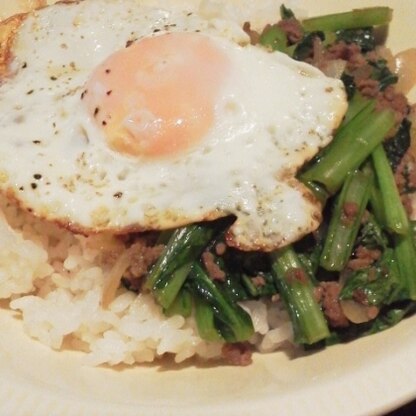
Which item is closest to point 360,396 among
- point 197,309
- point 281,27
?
point 197,309

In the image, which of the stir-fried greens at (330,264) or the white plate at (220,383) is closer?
the white plate at (220,383)

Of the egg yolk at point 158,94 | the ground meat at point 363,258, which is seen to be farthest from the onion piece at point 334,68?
the ground meat at point 363,258

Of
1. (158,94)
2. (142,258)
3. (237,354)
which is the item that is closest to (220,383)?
(237,354)

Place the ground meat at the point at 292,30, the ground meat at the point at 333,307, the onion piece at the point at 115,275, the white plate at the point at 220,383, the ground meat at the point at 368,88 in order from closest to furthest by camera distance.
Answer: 1. the white plate at the point at 220,383
2. the ground meat at the point at 333,307
3. the onion piece at the point at 115,275
4. the ground meat at the point at 368,88
5. the ground meat at the point at 292,30

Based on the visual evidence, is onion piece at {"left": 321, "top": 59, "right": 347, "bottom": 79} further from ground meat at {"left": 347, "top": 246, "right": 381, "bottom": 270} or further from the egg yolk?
ground meat at {"left": 347, "top": 246, "right": 381, "bottom": 270}

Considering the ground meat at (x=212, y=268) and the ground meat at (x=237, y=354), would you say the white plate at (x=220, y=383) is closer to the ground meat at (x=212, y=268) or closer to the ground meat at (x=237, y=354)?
the ground meat at (x=237, y=354)

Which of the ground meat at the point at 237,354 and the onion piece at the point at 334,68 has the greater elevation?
the onion piece at the point at 334,68

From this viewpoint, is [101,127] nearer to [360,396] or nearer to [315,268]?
[315,268]
